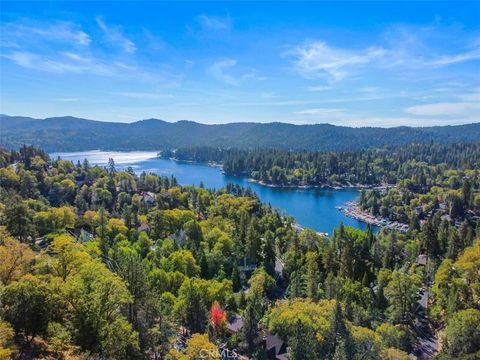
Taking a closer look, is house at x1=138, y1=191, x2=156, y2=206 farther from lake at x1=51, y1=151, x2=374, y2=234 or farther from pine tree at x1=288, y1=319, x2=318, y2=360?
pine tree at x1=288, y1=319, x2=318, y2=360

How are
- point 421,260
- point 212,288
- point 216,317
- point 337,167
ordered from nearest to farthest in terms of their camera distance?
point 216,317 < point 212,288 < point 421,260 < point 337,167

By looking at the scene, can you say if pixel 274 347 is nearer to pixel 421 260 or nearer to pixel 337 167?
pixel 421 260

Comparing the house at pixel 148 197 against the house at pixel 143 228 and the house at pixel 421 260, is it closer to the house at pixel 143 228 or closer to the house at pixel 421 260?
the house at pixel 143 228


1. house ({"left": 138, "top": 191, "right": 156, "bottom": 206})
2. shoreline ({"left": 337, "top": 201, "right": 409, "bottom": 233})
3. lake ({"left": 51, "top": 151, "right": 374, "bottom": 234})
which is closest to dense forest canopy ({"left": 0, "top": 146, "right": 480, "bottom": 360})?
house ({"left": 138, "top": 191, "right": 156, "bottom": 206})

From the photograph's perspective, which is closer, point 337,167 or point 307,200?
point 307,200

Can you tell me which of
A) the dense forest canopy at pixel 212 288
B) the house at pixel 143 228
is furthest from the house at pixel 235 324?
the house at pixel 143 228

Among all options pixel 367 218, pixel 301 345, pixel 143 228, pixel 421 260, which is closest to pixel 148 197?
pixel 143 228

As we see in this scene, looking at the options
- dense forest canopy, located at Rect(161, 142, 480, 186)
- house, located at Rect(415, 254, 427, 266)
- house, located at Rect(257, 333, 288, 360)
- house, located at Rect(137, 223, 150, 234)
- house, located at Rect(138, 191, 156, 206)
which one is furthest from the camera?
dense forest canopy, located at Rect(161, 142, 480, 186)

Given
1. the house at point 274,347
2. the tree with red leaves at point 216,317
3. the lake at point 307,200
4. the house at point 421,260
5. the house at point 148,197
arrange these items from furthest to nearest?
the lake at point 307,200
the house at point 148,197
the house at point 421,260
the tree with red leaves at point 216,317
the house at point 274,347

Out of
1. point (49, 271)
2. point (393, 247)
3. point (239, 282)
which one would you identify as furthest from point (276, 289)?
point (49, 271)
